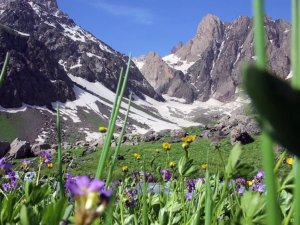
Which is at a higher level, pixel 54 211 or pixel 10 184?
pixel 54 211

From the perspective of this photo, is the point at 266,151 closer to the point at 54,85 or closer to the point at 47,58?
the point at 54,85

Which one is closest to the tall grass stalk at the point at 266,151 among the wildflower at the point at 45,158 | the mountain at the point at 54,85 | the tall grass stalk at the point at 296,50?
the tall grass stalk at the point at 296,50

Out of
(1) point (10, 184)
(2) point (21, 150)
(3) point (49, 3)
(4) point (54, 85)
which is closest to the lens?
(1) point (10, 184)

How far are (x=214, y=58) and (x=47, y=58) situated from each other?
90.4 metres

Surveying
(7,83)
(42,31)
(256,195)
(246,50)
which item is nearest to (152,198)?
(256,195)

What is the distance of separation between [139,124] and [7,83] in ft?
95.3

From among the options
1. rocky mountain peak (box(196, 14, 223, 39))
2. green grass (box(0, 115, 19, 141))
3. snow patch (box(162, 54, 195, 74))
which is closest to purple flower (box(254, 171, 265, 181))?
green grass (box(0, 115, 19, 141))

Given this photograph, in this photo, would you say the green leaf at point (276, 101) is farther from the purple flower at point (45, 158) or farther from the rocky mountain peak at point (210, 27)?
the rocky mountain peak at point (210, 27)

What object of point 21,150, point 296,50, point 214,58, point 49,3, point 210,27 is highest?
point 210,27

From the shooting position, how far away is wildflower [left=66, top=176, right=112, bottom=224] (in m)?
0.29

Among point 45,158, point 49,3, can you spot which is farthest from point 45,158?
point 49,3

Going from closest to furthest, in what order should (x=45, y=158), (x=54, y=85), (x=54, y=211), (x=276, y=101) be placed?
(x=276, y=101), (x=54, y=211), (x=45, y=158), (x=54, y=85)

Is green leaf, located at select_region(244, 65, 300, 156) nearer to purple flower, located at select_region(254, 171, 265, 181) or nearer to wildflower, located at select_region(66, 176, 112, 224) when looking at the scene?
wildflower, located at select_region(66, 176, 112, 224)

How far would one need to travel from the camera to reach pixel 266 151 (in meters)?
0.27
